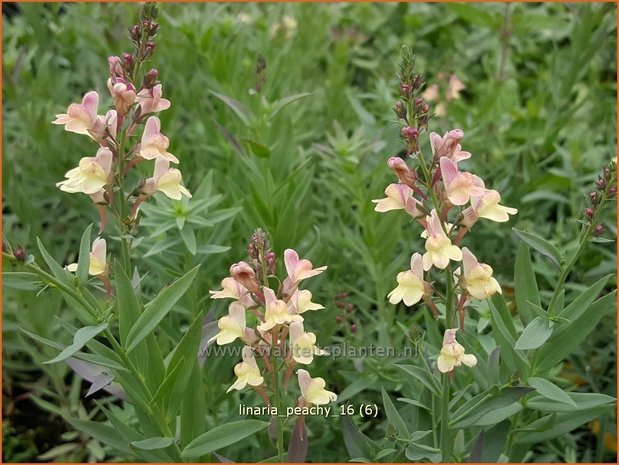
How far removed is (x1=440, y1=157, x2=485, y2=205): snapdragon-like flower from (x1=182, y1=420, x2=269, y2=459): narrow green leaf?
1.84 ft

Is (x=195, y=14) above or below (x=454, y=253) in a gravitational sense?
above

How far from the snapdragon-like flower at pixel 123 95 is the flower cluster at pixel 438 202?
0.47 meters

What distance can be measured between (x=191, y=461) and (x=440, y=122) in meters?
1.65

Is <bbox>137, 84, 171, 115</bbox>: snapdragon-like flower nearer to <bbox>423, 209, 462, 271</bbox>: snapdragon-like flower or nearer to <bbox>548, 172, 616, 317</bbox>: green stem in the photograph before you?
<bbox>423, 209, 462, 271</bbox>: snapdragon-like flower

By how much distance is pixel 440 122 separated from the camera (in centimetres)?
281

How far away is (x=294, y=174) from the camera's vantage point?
78.1 inches

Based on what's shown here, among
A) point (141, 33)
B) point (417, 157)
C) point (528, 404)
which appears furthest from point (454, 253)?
point (141, 33)

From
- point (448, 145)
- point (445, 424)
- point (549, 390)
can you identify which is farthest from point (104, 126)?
point (549, 390)

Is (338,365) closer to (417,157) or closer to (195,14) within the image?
(417,157)

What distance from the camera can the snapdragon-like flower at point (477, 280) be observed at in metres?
1.32

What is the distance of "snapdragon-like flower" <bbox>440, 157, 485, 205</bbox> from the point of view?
1.28m

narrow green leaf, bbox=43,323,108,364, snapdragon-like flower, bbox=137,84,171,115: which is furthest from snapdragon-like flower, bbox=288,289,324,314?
snapdragon-like flower, bbox=137,84,171,115

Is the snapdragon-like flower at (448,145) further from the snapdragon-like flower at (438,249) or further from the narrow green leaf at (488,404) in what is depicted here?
the narrow green leaf at (488,404)

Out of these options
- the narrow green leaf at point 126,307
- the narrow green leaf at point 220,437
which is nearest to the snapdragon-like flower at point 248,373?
the narrow green leaf at point 220,437
